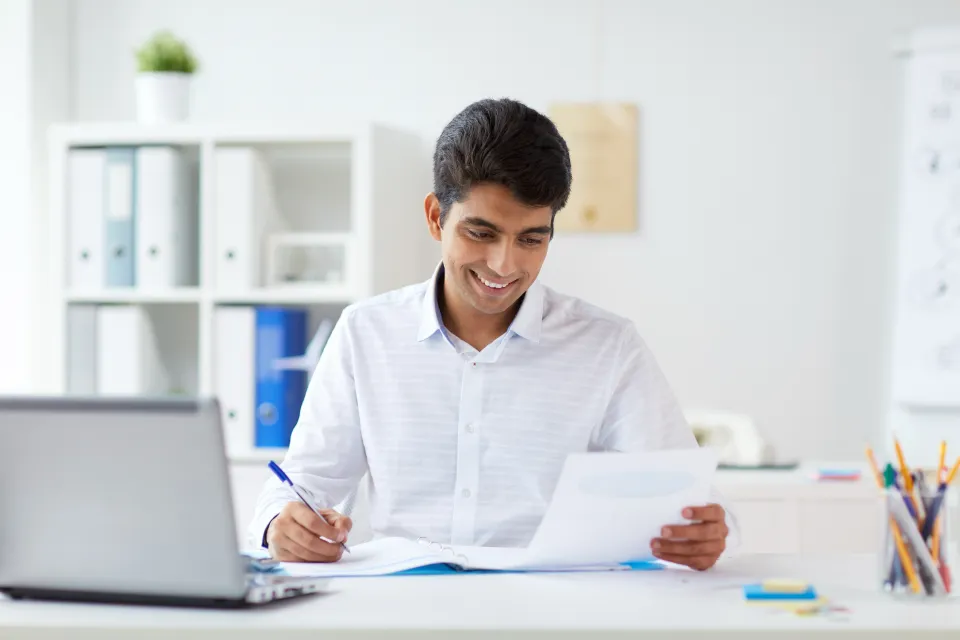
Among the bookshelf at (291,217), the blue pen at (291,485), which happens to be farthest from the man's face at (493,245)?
the bookshelf at (291,217)

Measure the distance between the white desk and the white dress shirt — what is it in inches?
16.5

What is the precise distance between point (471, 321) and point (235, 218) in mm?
1217

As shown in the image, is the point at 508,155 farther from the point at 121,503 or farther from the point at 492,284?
the point at 121,503

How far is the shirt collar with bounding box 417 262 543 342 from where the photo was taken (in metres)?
1.74

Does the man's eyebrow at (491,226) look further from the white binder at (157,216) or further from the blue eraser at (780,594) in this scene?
the white binder at (157,216)

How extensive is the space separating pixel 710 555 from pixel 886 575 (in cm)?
22

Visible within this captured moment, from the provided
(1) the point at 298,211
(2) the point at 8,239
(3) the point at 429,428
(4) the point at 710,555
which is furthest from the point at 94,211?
(4) the point at 710,555

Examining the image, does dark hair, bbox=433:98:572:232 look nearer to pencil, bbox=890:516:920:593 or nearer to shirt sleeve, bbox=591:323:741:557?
shirt sleeve, bbox=591:323:741:557

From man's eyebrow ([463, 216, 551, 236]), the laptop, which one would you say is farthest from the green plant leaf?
the laptop

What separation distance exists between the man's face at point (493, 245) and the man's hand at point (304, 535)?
422 millimetres

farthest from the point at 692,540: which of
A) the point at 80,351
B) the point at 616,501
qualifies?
the point at 80,351

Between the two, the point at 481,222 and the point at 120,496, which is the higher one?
the point at 481,222

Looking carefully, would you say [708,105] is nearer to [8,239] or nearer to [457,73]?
[457,73]

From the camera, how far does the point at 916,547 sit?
3.88 feet
